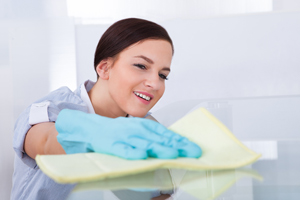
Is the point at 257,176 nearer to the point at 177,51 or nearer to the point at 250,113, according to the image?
the point at 250,113

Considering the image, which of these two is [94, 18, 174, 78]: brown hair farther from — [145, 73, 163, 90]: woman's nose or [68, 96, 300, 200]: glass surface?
[68, 96, 300, 200]: glass surface

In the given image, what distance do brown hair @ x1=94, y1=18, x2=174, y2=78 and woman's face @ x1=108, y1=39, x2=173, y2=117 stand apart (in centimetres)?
2

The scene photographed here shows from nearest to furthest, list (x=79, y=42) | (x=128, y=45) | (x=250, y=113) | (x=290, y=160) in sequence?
(x=290, y=160)
(x=128, y=45)
(x=250, y=113)
(x=79, y=42)

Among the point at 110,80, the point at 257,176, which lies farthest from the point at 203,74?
the point at 257,176

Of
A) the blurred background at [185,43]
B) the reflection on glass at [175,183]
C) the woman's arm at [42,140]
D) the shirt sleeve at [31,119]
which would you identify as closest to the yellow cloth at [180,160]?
the reflection on glass at [175,183]

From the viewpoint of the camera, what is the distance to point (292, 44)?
184cm

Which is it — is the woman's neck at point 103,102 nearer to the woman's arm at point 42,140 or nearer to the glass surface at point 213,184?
the woman's arm at point 42,140

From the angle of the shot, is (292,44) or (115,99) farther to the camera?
(292,44)

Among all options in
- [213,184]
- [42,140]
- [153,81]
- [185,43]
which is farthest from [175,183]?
[185,43]

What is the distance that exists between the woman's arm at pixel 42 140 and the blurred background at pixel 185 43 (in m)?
1.03

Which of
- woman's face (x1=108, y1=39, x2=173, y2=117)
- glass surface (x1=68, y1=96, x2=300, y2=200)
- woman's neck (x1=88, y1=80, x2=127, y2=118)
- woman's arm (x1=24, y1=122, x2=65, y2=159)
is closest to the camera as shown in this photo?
→ glass surface (x1=68, y1=96, x2=300, y2=200)

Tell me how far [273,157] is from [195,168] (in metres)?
0.21

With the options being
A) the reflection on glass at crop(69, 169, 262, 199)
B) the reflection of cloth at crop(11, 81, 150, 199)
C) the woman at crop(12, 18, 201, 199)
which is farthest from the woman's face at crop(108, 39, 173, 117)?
the reflection on glass at crop(69, 169, 262, 199)

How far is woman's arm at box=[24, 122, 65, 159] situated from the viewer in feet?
2.04
